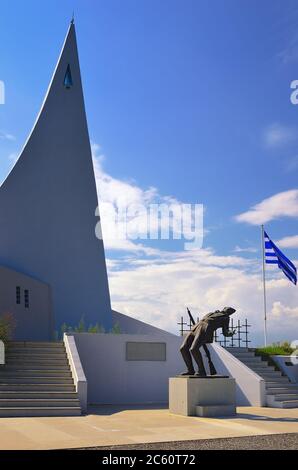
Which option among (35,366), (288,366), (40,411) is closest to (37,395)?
(40,411)

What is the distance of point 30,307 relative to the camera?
850 inches

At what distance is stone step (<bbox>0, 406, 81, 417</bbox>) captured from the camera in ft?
38.9

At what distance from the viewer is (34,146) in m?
26.1

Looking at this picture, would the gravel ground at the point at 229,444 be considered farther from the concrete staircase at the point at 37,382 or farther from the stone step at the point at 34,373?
the stone step at the point at 34,373

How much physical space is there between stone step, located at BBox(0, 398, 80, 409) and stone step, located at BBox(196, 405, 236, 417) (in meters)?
2.95

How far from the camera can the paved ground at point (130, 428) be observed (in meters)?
8.31

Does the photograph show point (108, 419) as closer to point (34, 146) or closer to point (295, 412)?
point (295, 412)

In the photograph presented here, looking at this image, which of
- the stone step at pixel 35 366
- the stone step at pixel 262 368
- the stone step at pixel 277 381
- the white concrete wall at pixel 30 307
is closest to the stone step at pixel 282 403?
the stone step at pixel 277 381

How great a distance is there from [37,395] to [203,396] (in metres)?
4.03

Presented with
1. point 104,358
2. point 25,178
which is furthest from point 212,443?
point 25,178

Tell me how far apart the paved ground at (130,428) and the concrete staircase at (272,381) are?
2.01 metres

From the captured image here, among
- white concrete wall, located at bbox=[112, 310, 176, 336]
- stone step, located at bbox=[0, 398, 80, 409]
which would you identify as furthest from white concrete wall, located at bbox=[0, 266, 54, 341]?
stone step, located at bbox=[0, 398, 80, 409]

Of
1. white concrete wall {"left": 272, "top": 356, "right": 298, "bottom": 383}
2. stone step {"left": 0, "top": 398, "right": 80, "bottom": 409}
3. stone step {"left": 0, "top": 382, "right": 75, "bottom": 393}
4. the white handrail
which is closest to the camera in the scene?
stone step {"left": 0, "top": 398, "right": 80, "bottom": 409}

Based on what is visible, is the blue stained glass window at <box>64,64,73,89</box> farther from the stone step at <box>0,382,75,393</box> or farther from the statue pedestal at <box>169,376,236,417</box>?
the statue pedestal at <box>169,376,236,417</box>
